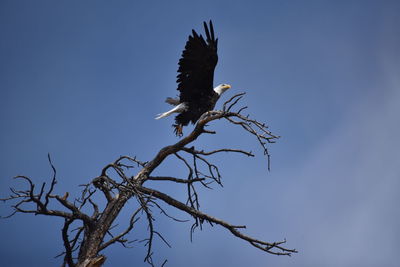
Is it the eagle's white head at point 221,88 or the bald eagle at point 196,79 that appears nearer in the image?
the bald eagle at point 196,79

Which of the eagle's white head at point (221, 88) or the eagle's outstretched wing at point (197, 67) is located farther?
the eagle's white head at point (221, 88)

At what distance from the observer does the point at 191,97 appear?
19.1 feet

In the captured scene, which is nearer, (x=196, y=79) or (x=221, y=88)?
(x=196, y=79)

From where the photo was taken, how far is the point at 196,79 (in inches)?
224

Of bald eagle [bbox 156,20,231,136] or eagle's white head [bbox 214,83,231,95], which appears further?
eagle's white head [bbox 214,83,231,95]

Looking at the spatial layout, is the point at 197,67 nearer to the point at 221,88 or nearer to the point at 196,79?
the point at 196,79

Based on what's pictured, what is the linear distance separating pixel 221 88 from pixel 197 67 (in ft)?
2.52

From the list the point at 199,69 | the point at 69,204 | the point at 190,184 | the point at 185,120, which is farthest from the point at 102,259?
the point at 199,69

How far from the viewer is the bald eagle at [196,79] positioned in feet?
17.8

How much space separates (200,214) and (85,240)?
1.33 meters

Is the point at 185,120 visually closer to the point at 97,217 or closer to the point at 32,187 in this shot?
the point at 97,217

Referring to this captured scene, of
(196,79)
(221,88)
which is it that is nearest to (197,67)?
(196,79)

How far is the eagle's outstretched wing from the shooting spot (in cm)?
541

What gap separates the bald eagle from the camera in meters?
5.43
